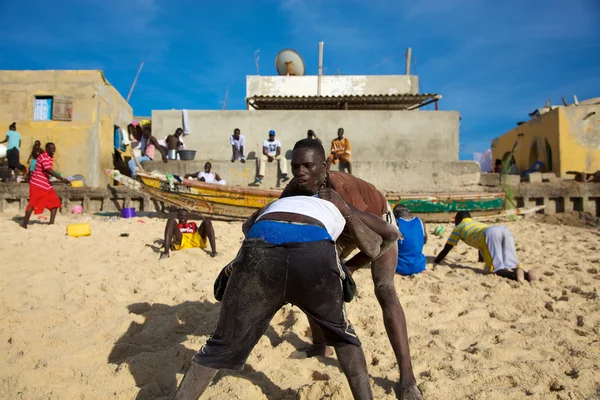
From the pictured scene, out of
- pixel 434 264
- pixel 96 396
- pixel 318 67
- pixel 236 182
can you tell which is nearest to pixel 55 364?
pixel 96 396

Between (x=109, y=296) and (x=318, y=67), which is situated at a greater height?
(x=318, y=67)

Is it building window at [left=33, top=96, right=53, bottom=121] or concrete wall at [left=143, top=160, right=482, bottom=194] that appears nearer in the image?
concrete wall at [left=143, top=160, right=482, bottom=194]

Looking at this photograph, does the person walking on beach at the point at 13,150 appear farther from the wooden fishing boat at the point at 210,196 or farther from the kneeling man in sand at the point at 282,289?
the kneeling man in sand at the point at 282,289

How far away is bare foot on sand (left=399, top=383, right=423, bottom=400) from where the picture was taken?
2312mm

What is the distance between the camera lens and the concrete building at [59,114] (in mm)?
12383

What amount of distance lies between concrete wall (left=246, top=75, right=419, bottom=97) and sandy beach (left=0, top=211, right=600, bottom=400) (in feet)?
39.6

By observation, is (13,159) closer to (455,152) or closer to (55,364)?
(55,364)

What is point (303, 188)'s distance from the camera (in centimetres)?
217

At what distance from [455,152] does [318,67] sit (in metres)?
7.53

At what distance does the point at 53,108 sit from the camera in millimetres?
12383

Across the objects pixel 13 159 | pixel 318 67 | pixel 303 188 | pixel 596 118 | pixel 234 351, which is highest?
pixel 318 67

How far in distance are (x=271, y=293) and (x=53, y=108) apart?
13.3m

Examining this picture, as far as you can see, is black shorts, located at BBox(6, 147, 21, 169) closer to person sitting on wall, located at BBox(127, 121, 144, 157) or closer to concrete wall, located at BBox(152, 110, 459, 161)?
person sitting on wall, located at BBox(127, 121, 144, 157)

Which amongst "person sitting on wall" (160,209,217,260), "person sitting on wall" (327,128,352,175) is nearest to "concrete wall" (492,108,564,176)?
"person sitting on wall" (327,128,352,175)
